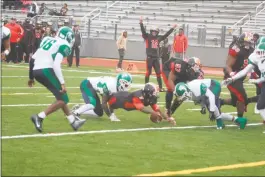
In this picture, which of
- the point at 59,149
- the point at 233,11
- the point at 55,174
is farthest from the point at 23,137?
the point at 233,11

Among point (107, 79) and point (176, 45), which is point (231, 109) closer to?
point (107, 79)

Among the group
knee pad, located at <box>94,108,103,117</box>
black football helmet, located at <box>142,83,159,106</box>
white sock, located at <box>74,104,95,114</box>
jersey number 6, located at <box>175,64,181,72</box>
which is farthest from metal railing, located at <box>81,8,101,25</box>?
black football helmet, located at <box>142,83,159,106</box>

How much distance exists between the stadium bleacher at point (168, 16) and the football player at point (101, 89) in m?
19.0

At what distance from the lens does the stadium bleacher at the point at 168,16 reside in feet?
104

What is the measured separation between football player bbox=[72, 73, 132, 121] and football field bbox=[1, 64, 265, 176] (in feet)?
0.74

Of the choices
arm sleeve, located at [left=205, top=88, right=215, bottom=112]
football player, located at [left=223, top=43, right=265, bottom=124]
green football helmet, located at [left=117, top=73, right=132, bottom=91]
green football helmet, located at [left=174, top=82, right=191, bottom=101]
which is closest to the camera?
football player, located at [left=223, top=43, right=265, bottom=124]

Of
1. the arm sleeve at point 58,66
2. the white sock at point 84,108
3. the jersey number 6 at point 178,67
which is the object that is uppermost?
the arm sleeve at point 58,66

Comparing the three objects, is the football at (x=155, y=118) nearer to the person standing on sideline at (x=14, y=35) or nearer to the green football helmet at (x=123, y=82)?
the green football helmet at (x=123, y=82)

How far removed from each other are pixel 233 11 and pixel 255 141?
22954 millimetres

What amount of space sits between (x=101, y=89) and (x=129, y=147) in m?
2.78

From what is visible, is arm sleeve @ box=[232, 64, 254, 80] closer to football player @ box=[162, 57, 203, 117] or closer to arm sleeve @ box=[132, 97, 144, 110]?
football player @ box=[162, 57, 203, 117]

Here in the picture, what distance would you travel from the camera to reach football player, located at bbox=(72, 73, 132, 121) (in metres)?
12.2

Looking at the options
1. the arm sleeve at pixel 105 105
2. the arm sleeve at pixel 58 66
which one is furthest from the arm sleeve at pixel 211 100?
the arm sleeve at pixel 58 66

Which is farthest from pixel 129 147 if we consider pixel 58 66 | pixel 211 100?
pixel 211 100
